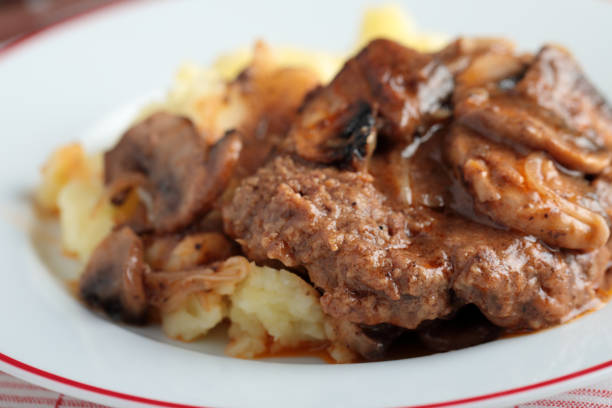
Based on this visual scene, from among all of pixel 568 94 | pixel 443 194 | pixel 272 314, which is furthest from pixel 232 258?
pixel 568 94

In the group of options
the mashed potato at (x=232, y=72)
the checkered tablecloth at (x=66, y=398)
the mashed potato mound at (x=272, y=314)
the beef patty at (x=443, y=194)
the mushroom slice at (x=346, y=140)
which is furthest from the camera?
the mashed potato at (x=232, y=72)

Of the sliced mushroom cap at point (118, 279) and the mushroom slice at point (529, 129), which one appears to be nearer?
the mushroom slice at point (529, 129)

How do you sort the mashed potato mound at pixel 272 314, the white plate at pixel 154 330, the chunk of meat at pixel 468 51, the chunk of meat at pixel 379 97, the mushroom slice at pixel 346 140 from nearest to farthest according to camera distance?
the white plate at pixel 154 330
the mashed potato mound at pixel 272 314
the mushroom slice at pixel 346 140
the chunk of meat at pixel 379 97
the chunk of meat at pixel 468 51

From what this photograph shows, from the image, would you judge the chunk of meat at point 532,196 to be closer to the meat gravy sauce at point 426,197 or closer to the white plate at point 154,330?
the meat gravy sauce at point 426,197

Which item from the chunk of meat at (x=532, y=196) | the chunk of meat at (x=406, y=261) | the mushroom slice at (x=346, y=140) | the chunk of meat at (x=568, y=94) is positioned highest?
the chunk of meat at (x=568, y=94)

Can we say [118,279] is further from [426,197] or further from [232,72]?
[232,72]

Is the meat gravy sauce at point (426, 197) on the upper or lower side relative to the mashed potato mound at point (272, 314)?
upper

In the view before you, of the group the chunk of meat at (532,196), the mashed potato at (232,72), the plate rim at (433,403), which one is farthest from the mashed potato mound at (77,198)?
the chunk of meat at (532,196)

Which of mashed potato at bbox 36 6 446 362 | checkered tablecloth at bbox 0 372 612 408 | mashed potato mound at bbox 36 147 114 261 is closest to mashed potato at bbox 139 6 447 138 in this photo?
mashed potato at bbox 36 6 446 362
